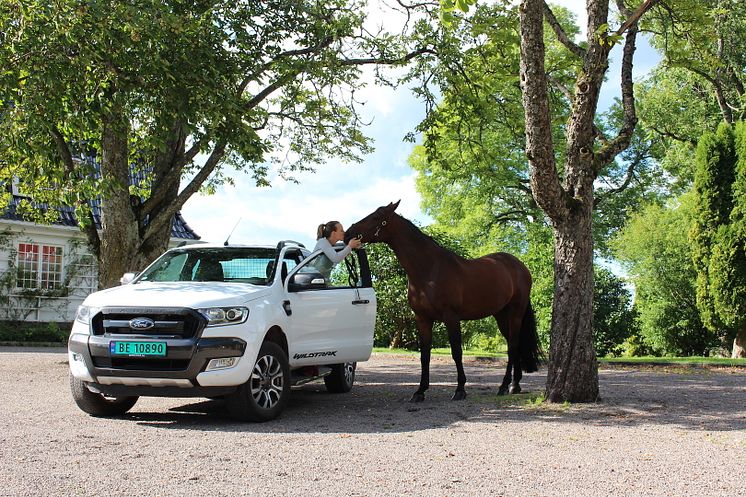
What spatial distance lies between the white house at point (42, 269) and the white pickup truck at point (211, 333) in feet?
56.2

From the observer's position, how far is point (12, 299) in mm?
25109

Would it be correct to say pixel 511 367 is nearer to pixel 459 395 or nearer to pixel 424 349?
pixel 459 395

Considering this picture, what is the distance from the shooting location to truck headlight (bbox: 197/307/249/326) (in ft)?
25.4

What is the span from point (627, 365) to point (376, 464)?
13834 mm

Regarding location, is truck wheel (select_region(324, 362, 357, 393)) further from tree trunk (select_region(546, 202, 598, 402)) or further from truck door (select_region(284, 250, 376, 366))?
tree trunk (select_region(546, 202, 598, 402))

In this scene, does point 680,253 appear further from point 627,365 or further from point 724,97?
point 627,365

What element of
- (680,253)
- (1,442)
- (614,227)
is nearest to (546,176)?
(1,442)

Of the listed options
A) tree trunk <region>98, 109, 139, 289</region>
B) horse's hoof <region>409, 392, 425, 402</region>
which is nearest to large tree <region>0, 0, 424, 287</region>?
tree trunk <region>98, 109, 139, 289</region>

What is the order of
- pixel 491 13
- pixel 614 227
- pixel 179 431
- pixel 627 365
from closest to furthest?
pixel 179 431 < pixel 491 13 < pixel 627 365 < pixel 614 227

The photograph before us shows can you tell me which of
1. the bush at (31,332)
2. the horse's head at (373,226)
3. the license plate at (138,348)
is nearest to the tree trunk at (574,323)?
the horse's head at (373,226)

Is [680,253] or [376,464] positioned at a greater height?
[680,253]

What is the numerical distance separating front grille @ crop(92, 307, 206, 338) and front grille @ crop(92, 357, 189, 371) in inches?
10.5

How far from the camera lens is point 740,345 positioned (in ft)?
78.4

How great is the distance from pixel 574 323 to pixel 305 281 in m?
3.51
